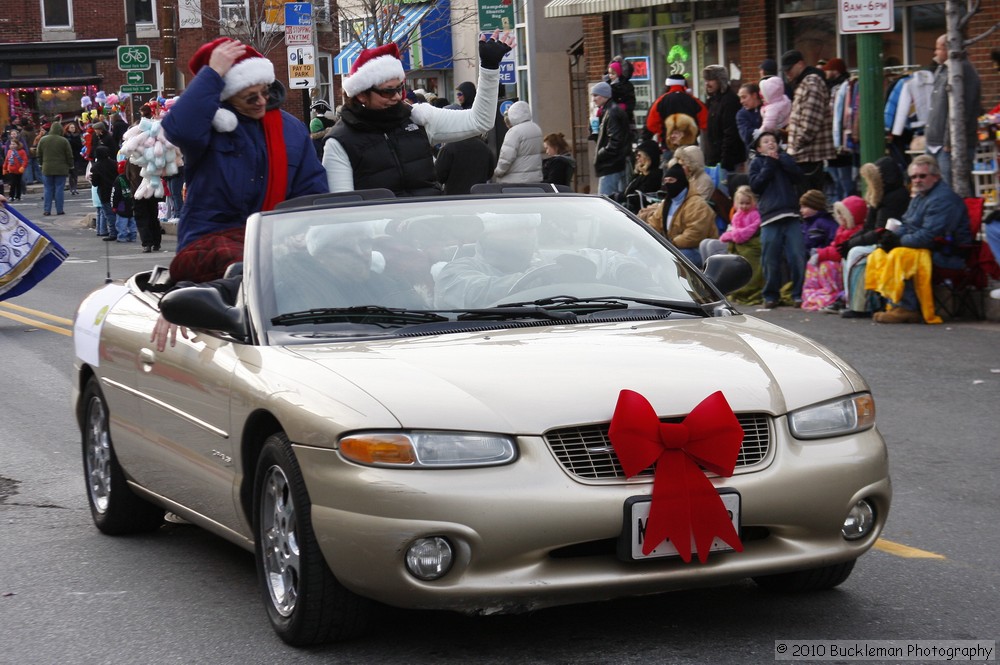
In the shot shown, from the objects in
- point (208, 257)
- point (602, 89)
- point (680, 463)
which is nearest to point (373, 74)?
point (208, 257)

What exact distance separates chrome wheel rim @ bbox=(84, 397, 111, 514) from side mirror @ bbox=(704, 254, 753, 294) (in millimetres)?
2700

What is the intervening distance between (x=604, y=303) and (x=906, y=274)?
861 centimetres

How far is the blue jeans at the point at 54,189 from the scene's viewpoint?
124 feet

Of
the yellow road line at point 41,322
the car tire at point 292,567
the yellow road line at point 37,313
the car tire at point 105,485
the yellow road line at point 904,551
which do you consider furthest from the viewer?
the yellow road line at point 37,313

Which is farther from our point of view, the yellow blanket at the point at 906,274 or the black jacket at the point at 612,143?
the black jacket at the point at 612,143

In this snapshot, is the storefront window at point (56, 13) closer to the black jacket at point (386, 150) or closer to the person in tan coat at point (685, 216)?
the person in tan coat at point (685, 216)

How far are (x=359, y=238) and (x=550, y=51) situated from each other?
29.8m

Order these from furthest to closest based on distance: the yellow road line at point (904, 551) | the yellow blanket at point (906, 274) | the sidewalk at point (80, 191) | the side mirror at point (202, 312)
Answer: the sidewalk at point (80, 191), the yellow blanket at point (906, 274), the yellow road line at point (904, 551), the side mirror at point (202, 312)

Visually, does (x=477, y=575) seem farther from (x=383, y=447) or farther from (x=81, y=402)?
(x=81, y=402)

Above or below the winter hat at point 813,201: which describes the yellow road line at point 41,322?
below

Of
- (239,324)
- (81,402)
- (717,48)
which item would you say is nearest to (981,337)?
(81,402)

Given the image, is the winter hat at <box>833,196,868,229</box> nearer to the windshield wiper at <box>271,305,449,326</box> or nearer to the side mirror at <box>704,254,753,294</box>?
the side mirror at <box>704,254,753,294</box>

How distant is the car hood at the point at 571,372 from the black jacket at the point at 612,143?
16035 mm

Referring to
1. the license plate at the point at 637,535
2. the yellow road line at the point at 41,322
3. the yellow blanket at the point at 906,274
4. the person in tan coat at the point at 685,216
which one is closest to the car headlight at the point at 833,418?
the license plate at the point at 637,535
